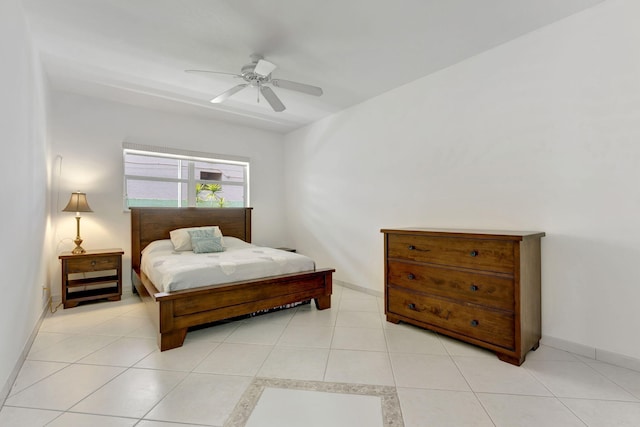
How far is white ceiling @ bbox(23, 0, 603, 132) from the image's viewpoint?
7.02 feet

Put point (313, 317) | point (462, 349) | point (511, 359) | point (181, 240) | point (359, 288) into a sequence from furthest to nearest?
1. point (359, 288)
2. point (181, 240)
3. point (313, 317)
4. point (462, 349)
5. point (511, 359)

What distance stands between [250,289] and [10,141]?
6.54 feet

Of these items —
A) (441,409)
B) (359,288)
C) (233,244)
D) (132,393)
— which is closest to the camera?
(441,409)

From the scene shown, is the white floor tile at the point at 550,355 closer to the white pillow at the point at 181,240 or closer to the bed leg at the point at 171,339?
the bed leg at the point at 171,339

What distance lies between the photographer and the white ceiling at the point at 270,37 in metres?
2.14

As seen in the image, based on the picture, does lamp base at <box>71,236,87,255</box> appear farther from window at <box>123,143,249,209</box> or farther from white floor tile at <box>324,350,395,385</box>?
white floor tile at <box>324,350,395,385</box>

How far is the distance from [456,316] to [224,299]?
2012 millimetres

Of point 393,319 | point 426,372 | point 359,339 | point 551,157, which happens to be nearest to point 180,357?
point 359,339

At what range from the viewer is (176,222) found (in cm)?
428

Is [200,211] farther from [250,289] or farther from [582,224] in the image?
[582,224]

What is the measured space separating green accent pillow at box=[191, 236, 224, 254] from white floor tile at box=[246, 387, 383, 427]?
7.52 ft

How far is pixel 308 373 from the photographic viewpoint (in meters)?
2.00

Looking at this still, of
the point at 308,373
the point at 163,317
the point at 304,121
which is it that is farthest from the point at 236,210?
the point at 308,373

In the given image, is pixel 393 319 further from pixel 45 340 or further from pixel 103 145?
pixel 103 145
